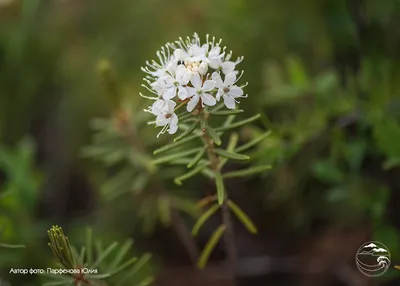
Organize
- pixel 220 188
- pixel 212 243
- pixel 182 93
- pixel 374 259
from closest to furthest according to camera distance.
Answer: pixel 182 93 → pixel 220 188 → pixel 212 243 → pixel 374 259

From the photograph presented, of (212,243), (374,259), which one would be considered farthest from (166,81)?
(374,259)

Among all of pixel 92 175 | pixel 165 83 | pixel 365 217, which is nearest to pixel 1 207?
pixel 92 175

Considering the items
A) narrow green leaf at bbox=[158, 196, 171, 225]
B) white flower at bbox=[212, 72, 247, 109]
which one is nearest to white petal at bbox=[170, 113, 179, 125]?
white flower at bbox=[212, 72, 247, 109]

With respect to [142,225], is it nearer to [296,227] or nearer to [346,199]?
[296,227]

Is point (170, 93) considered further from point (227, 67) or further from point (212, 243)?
point (212, 243)

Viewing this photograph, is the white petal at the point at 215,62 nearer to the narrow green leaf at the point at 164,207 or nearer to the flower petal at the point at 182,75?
the flower petal at the point at 182,75

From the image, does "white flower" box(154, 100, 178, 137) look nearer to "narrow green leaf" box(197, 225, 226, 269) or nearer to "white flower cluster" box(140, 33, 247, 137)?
"white flower cluster" box(140, 33, 247, 137)

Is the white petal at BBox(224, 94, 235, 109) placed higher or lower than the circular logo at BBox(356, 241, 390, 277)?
higher
